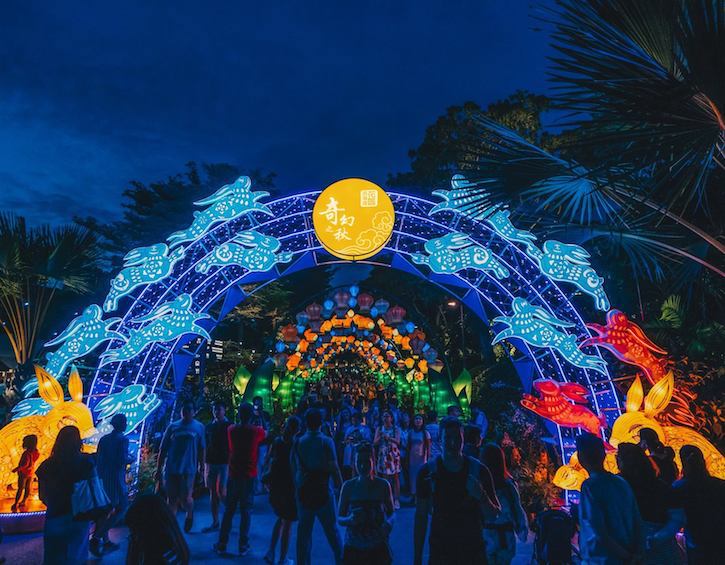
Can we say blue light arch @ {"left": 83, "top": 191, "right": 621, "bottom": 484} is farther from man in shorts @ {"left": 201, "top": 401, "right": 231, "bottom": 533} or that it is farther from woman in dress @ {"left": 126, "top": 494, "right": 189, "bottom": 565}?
woman in dress @ {"left": 126, "top": 494, "right": 189, "bottom": 565}

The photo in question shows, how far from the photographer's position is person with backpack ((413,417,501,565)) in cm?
296

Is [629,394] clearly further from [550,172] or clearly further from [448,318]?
[448,318]

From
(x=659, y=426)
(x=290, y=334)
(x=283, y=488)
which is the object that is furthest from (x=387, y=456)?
(x=290, y=334)

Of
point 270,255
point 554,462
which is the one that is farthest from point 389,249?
point 554,462

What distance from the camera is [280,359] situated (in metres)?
19.0

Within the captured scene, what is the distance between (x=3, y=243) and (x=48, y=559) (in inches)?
343

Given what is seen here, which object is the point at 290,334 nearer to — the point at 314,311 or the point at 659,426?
the point at 314,311

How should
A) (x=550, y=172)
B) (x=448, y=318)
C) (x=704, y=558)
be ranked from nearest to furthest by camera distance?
(x=704, y=558) < (x=550, y=172) < (x=448, y=318)

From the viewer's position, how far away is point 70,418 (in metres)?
7.40

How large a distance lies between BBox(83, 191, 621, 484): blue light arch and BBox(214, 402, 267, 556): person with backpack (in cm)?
347

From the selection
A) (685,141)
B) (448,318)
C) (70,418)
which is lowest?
(70,418)

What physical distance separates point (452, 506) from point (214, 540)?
4.58 m

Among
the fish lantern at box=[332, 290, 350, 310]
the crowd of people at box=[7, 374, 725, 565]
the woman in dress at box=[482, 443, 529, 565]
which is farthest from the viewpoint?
the fish lantern at box=[332, 290, 350, 310]

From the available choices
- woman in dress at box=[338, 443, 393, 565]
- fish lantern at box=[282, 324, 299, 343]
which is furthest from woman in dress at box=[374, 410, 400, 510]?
fish lantern at box=[282, 324, 299, 343]
